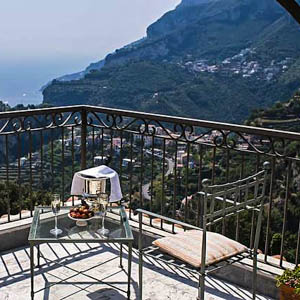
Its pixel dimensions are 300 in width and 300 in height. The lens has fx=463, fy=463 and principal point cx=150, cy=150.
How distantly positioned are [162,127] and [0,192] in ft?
18.0

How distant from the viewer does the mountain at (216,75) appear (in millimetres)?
37906

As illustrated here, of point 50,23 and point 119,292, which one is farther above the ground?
point 50,23

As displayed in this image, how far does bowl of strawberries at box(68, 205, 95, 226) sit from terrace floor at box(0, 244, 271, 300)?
498mm

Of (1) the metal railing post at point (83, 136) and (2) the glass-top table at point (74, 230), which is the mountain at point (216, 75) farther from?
(2) the glass-top table at point (74, 230)

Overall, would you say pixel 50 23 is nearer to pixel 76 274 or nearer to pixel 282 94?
pixel 282 94

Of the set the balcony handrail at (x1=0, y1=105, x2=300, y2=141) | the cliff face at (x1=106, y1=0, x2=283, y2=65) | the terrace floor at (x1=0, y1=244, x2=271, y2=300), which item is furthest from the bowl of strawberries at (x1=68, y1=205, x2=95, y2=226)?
the cliff face at (x1=106, y1=0, x2=283, y2=65)

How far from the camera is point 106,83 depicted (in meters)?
43.2

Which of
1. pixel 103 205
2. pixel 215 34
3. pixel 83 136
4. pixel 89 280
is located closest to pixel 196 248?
pixel 103 205

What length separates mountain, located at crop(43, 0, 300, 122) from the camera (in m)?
37.9

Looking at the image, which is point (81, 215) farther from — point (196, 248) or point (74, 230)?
point (196, 248)

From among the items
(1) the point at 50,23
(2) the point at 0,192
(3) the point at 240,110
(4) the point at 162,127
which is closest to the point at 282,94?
(3) the point at 240,110

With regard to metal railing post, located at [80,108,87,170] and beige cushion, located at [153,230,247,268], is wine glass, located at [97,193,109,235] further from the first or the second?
metal railing post, located at [80,108,87,170]

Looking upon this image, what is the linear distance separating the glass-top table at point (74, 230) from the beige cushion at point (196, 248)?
1.09 feet

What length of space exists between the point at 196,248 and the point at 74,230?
866 millimetres
